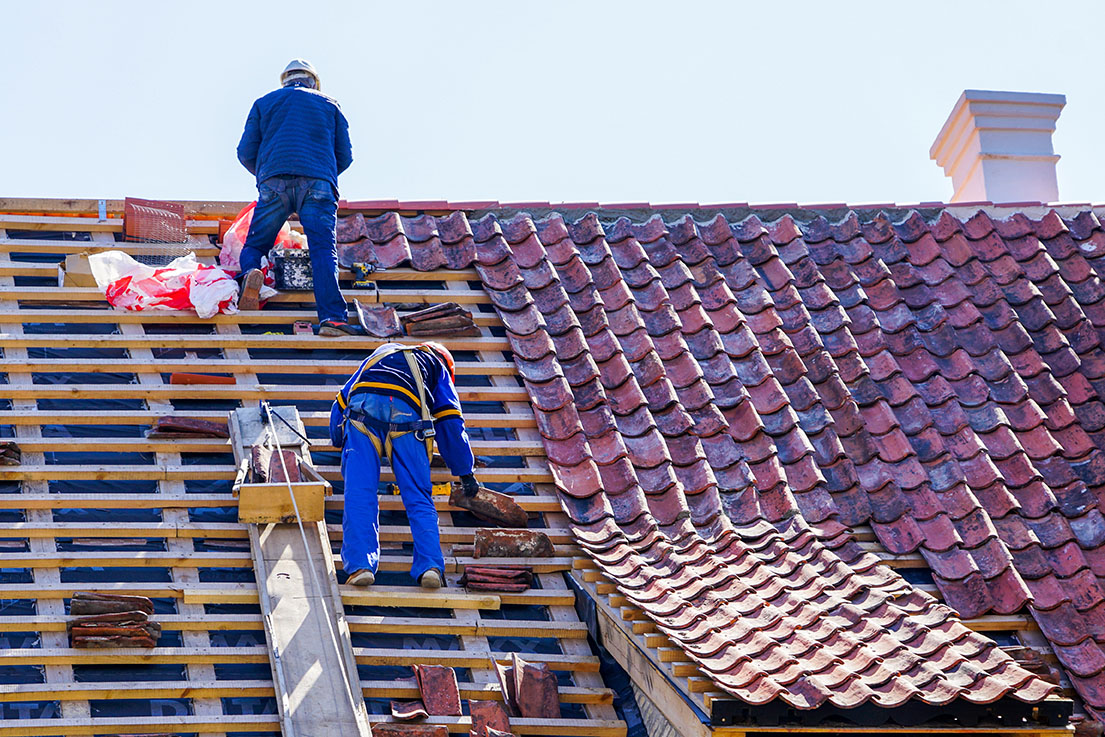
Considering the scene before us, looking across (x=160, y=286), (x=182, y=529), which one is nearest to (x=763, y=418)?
(x=182, y=529)

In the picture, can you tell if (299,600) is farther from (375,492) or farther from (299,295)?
(299,295)

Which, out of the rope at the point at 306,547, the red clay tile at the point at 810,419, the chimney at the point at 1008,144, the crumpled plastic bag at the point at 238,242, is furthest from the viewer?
the chimney at the point at 1008,144

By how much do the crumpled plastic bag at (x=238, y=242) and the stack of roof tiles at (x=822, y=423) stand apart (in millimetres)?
451

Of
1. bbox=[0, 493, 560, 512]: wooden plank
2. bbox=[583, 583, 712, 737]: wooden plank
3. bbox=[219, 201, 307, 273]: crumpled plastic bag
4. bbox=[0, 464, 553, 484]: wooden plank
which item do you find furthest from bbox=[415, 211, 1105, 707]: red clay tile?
bbox=[0, 493, 560, 512]: wooden plank

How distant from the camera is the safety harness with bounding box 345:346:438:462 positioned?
23.5ft

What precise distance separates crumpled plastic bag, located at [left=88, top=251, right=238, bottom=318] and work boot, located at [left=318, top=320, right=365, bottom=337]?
551mm

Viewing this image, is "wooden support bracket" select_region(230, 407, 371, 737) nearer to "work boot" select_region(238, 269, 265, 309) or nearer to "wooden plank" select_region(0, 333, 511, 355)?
"wooden plank" select_region(0, 333, 511, 355)

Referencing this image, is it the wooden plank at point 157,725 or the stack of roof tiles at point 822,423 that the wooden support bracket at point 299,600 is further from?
the stack of roof tiles at point 822,423

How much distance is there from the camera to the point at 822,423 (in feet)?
27.2

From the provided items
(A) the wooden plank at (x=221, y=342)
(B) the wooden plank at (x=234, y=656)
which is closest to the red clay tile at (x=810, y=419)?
(A) the wooden plank at (x=221, y=342)

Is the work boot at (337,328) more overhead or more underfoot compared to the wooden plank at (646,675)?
more overhead

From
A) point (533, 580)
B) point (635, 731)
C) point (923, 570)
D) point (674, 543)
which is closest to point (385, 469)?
point (533, 580)

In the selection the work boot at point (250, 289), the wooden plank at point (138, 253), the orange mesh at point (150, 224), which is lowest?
the work boot at point (250, 289)

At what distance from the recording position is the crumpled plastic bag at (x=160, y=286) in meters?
Answer: 8.31
